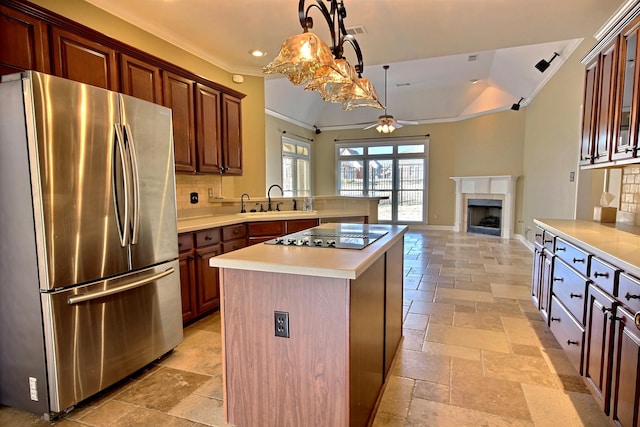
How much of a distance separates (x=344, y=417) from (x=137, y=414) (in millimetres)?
1226

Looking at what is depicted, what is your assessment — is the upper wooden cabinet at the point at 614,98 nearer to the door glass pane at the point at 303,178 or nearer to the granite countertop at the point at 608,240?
the granite countertop at the point at 608,240

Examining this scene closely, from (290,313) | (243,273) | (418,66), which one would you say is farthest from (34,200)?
(418,66)

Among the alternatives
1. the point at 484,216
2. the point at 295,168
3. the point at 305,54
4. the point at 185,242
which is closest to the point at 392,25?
the point at 305,54

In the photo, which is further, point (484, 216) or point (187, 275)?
point (484, 216)

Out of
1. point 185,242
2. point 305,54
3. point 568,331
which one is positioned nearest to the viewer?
Result: point 305,54

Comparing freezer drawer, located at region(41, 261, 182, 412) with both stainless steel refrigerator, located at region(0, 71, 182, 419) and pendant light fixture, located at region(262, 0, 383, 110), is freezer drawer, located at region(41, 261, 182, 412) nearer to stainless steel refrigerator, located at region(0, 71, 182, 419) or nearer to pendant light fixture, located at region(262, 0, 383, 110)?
stainless steel refrigerator, located at region(0, 71, 182, 419)

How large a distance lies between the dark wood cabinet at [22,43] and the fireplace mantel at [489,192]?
8.09 meters

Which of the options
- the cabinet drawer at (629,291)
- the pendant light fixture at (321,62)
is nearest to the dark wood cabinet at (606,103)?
the cabinet drawer at (629,291)

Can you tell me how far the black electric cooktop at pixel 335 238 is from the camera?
194 cm

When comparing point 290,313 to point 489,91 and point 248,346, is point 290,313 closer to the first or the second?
point 248,346

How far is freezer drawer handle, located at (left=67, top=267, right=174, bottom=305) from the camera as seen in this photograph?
6.13 ft

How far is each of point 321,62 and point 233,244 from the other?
2229mm

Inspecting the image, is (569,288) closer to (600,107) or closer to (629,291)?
(629,291)

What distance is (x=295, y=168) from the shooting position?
938cm
